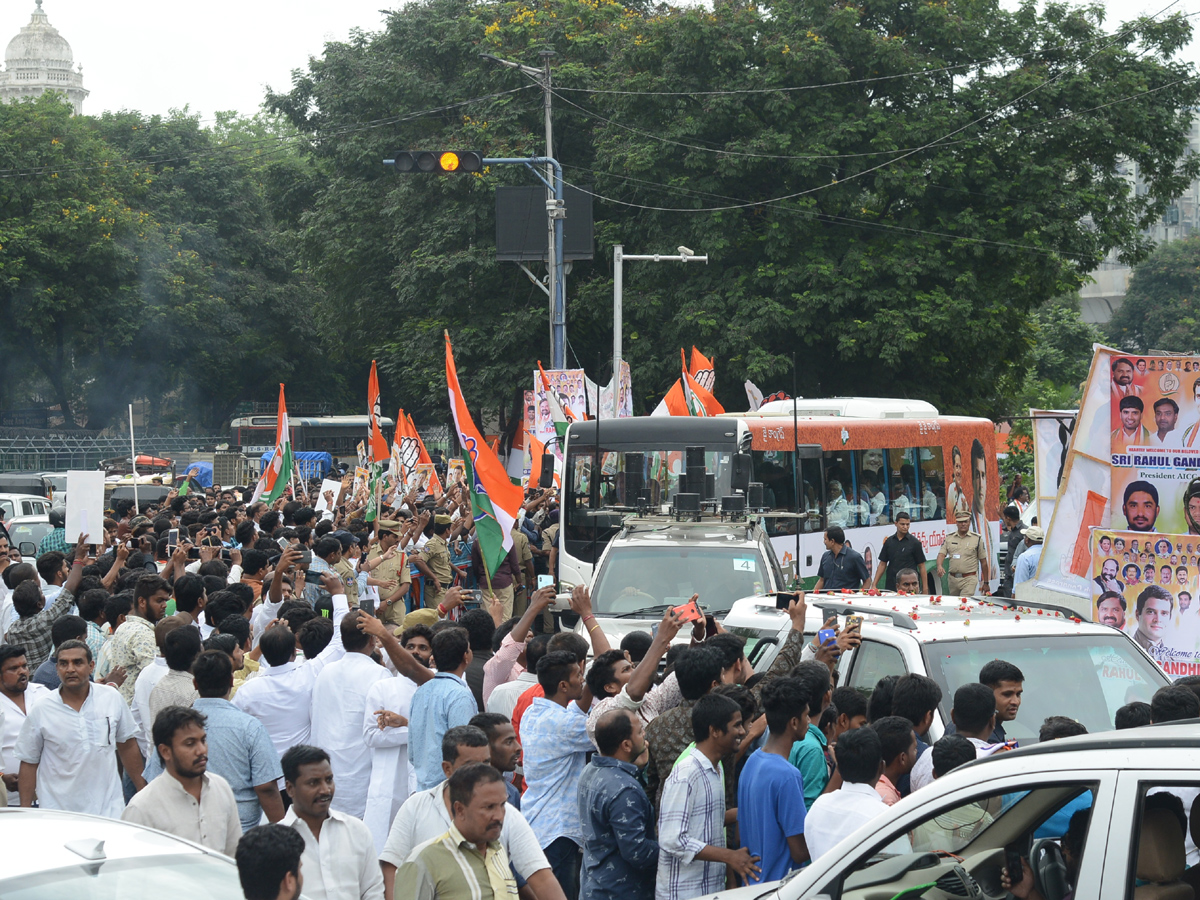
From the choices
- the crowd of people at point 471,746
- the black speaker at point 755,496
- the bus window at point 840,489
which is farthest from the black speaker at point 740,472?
the crowd of people at point 471,746

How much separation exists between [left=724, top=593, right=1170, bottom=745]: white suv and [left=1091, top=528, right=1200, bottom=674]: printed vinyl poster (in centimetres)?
170

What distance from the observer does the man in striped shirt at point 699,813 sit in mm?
4898

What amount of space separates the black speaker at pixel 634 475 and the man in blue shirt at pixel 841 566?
3.14 meters

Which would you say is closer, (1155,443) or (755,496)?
(1155,443)

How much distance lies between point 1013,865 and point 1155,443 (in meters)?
5.54

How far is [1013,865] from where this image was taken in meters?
3.73

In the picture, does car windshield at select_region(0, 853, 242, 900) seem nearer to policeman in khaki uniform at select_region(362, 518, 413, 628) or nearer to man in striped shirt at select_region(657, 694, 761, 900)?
man in striped shirt at select_region(657, 694, 761, 900)

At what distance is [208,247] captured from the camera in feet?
180

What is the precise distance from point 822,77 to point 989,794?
2669 centimetres

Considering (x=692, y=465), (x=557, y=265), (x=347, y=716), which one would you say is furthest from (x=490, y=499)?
(x=557, y=265)

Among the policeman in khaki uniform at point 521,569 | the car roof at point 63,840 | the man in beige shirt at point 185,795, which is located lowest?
the policeman in khaki uniform at point 521,569

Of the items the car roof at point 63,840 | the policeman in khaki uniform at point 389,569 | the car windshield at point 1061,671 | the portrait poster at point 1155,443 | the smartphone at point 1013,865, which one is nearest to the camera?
the car roof at point 63,840

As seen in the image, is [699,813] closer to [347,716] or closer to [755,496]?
[347,716]

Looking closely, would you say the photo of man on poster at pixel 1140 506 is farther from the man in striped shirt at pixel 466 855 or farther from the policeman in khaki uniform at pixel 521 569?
the policeman in khaki uniform at pixel 521 569
